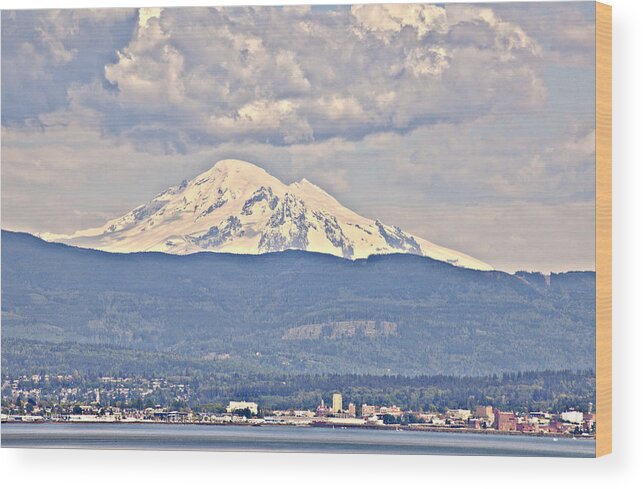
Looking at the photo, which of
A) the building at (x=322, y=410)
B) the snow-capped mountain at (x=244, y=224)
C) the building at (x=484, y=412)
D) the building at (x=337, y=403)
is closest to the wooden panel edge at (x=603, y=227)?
the building at (x=484, y=412)

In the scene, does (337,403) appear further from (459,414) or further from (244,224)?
(244,224)

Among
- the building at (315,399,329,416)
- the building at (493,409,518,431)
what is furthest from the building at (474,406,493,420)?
the building at (315,399,329,416)

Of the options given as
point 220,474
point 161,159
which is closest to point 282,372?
point 220,474

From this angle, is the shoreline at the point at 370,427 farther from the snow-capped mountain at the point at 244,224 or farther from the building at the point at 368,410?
the snow-capped mountain at the point at 244,224

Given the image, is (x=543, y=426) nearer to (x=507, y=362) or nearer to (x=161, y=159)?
(x=507, y=362)

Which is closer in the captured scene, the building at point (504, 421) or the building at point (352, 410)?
the building at point (504, 421)

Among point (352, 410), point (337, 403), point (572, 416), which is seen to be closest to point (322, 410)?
point (337, 403)
